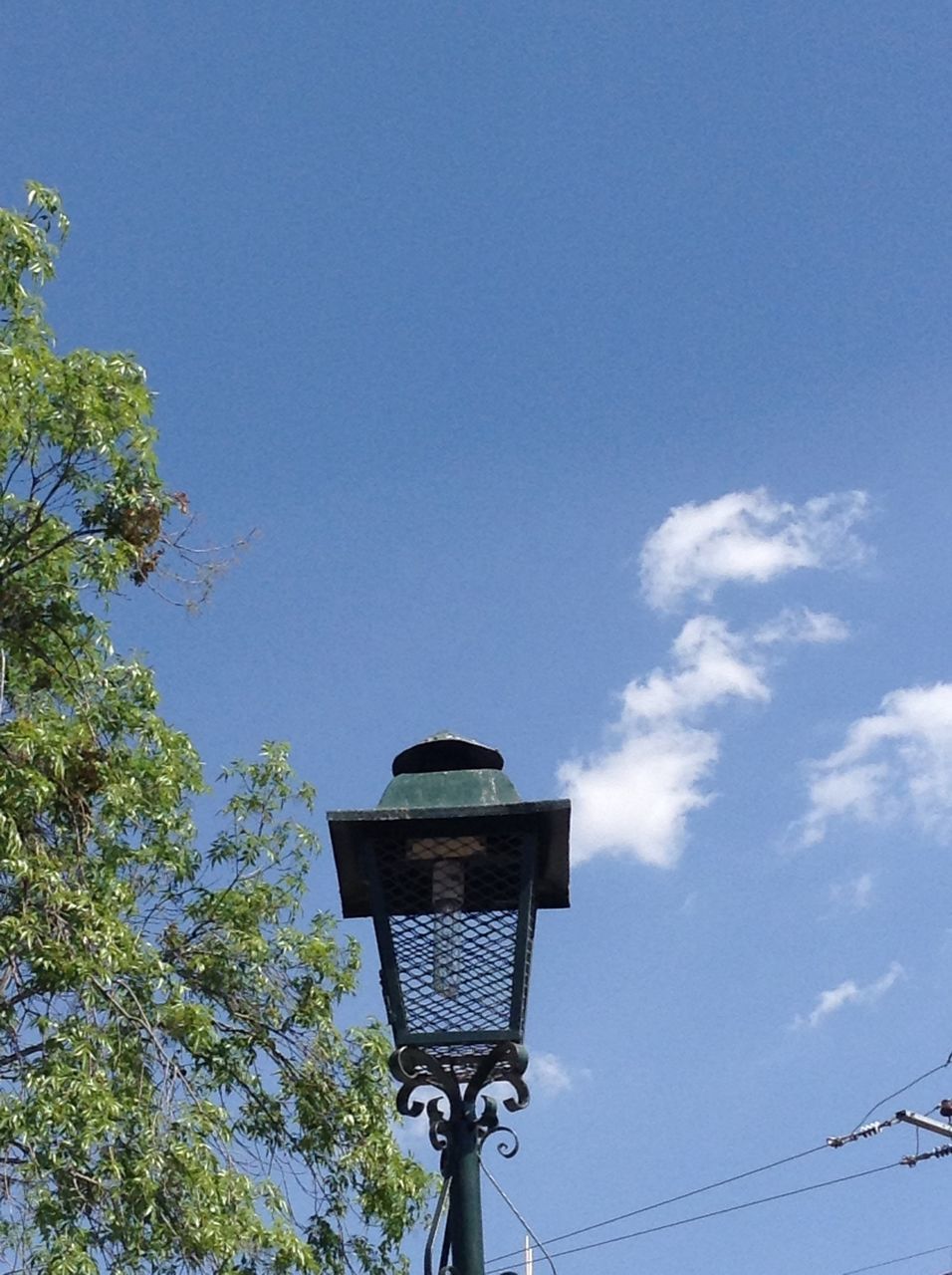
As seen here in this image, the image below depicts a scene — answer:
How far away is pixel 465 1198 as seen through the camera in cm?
307

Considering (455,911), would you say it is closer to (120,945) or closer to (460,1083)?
(460,1083)

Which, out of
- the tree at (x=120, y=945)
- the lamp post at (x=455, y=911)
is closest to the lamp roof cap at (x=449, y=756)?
the lamp post at (x=455, y=911)

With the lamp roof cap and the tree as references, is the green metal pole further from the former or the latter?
the tree

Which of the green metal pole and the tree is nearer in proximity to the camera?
the green metal pole

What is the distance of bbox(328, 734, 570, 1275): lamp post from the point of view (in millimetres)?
3104

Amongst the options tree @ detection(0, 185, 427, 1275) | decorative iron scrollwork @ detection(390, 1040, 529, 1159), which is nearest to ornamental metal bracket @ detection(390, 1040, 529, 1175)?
decorative iron scrollwork @ detection(390, 1040, 529, 1159)

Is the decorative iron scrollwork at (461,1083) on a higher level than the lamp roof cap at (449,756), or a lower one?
lower

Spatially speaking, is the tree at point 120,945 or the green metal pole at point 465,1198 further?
the tree at point 120,945

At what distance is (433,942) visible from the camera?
10.5 feet

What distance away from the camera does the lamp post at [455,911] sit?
3104 millimetres

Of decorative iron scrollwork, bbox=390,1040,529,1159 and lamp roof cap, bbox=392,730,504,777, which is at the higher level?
lamp roof cap, bbox=392,730,504,777

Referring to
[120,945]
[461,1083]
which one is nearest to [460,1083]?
[461,1083]

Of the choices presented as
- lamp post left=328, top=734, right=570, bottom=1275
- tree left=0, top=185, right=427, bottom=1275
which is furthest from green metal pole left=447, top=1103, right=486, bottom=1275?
tree left=0, top=185, right=427, bottom=1275

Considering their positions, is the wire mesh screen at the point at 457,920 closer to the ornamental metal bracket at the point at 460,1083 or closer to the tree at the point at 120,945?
the ornamental metal bracket at the point at 460,1083
